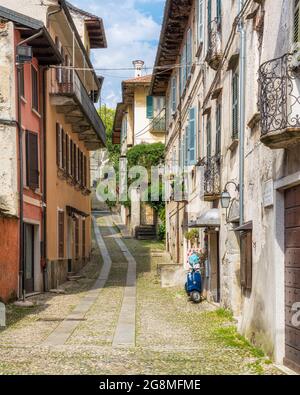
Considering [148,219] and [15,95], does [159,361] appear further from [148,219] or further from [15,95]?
[148,219]

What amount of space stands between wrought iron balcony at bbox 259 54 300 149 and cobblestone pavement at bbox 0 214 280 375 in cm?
292

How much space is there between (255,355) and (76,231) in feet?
66.5

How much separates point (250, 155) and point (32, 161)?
9.46 metres

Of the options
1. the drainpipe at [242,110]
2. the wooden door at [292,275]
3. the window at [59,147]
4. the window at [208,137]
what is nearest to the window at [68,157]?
the window at [59,147]

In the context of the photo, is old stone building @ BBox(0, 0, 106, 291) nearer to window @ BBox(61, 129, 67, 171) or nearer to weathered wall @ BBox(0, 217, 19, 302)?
window @ BBox(61, 129, 67, 171)

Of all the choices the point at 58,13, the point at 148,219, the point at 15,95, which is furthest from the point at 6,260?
the point at 148,219

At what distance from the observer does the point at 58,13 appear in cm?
2302

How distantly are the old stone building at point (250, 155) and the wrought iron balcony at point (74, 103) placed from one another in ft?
13.0

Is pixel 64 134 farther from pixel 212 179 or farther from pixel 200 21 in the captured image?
pixel 212 179

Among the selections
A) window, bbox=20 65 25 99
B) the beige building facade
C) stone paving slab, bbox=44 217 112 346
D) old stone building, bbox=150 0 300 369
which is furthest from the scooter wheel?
the beige building facade

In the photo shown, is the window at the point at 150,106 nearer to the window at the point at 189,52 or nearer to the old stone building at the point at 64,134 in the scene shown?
the old stone building at the point at 64,134

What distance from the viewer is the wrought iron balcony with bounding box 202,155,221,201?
16594 millimetres

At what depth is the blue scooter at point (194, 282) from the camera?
1786 cm

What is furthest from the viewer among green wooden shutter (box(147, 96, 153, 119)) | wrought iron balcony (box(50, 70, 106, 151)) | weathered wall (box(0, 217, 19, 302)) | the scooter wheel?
green wooden shutter (box(147, 96, 153, 119))
